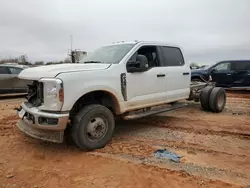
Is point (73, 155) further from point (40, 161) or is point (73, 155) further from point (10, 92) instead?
point (10, 92)

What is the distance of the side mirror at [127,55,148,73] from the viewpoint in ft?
16.3

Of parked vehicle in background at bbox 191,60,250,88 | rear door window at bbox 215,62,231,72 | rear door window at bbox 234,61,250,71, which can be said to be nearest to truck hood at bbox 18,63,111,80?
parked vehicle in background at bbox 191,60,250,88

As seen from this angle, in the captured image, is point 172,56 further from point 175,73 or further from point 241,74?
point 241,74

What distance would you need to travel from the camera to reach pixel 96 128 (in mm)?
4480

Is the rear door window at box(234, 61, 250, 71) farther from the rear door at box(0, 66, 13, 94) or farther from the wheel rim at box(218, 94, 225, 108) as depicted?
the rear door at box(0, 66, 13, 94)

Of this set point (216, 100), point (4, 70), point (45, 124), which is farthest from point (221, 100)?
point (4, 70)

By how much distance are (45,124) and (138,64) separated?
2172 millimetres

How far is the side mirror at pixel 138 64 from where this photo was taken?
4977 millimetres

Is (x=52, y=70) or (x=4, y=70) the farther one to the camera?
(x=4, y=70)

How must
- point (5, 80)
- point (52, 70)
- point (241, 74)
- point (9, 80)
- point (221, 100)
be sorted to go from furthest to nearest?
point (241, 74) → point (9, 80) → point (5, 80) → point (221, 100) → point (52, 70)

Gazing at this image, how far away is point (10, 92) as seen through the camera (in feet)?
37.8

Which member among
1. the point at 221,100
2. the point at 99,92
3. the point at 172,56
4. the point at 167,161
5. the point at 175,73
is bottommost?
the point at 167,161

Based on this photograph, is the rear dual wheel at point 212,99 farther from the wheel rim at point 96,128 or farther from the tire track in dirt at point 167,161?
the wheel rim at point 96,128

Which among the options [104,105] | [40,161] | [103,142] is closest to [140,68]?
[104,105]
